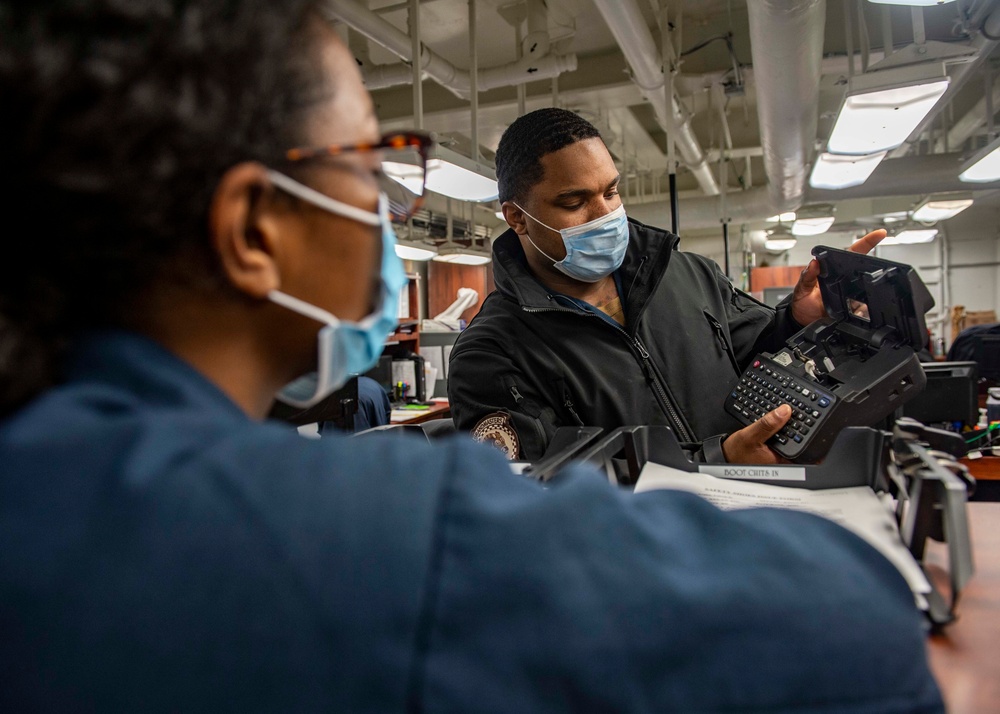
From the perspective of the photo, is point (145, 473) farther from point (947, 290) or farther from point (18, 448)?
point (947, 290)

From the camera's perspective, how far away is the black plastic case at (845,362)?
844 mm

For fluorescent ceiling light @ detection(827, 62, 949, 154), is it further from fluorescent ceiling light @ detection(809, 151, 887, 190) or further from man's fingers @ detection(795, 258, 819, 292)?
man's fingers @ detection(795, 258, 819, 292)

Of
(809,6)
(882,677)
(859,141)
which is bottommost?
(882,677)

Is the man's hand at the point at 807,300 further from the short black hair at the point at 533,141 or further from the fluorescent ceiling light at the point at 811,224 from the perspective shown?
the fluorescent ceiling light at the point at 811,224

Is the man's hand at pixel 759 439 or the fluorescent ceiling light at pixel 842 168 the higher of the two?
the fluorescent ceiling light at pixel 842 168

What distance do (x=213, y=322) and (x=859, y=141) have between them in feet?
9.36

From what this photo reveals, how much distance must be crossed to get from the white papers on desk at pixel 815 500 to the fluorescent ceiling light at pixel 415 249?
168 inches

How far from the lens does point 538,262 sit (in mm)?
1504

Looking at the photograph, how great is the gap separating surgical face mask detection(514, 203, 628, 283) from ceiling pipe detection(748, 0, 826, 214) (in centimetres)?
122

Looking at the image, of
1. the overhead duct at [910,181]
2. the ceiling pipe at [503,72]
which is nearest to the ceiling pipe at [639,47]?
the ceiling pipe at [503,72]

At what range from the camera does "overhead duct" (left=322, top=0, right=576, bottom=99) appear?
8.93ft

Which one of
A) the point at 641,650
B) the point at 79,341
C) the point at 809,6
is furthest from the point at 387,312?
the point at 809,6

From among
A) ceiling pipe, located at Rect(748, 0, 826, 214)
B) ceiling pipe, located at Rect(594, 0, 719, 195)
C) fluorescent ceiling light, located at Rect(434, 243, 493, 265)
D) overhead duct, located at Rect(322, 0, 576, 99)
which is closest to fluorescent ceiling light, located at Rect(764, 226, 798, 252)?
ceiling pipe, located at Rect(748, 0, 826, 214)

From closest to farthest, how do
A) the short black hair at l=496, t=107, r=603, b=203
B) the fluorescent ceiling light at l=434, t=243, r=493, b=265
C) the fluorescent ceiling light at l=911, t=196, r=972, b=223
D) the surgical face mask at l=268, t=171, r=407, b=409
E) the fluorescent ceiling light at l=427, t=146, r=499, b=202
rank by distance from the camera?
the surgical face mask at l=268, t=171, r=407, b=409 < the short black hair at l=496, t=107, r=603, b=203 < the fluorescent ceiling light at l=427, t=146, r=499, b=202 < the fluorescent ceiling light at l=911, t=196, r=972, b=223 < the fluorescent ceiling light at l=434, t=243, r=493, b=265
